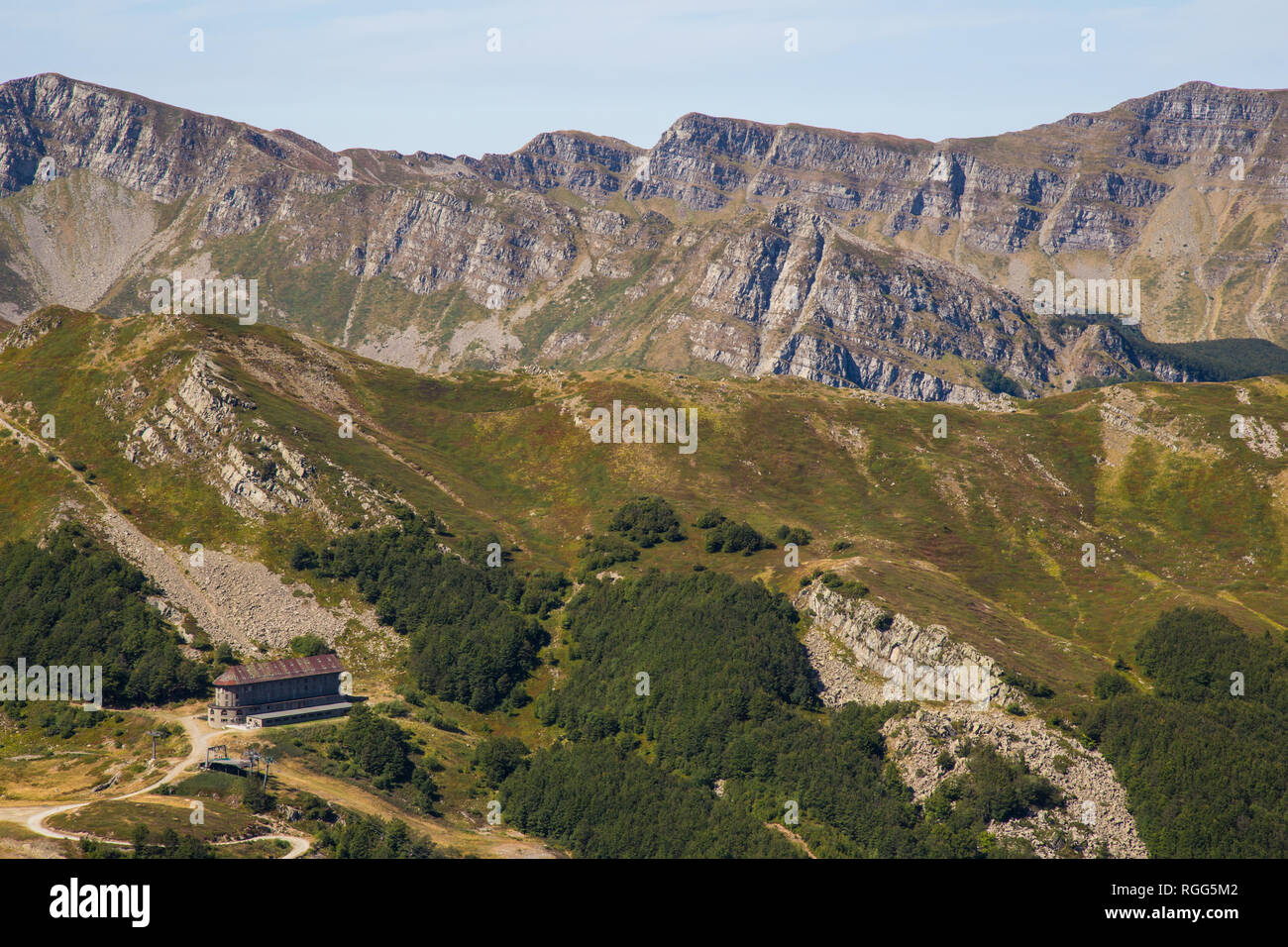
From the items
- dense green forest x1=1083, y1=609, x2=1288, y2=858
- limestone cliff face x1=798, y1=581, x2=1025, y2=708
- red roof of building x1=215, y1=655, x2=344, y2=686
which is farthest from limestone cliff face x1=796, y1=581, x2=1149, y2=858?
red roof of building x1=215, y1=655, x2=344, y2=686

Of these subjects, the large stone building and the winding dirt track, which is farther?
the large stone building

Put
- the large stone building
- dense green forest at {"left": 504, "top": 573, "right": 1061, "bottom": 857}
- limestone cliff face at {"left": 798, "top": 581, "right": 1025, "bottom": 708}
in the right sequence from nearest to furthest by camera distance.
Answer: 1. dense green forest at {"left": 504, "top": 573, "right": 1061, "bottom": 857}
2. the large stone building
3. limestone cliff face at {"left": 798, "top": 581, "right": 1025, "bottom": 708}

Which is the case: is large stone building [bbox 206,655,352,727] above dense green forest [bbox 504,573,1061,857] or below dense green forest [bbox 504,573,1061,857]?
above

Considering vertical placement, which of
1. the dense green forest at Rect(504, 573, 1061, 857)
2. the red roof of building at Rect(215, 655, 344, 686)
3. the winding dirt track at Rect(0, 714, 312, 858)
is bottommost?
the dense green forest at Rect(504, 573, 1061, 857)

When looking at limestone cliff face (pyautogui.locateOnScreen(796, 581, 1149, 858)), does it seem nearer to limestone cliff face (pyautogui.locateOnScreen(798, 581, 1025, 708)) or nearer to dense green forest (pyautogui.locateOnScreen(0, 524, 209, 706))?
limestone cliff face (pyautogui.locateOnScreen(798, 581, 1025, 708))

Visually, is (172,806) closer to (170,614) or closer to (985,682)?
(170,614)

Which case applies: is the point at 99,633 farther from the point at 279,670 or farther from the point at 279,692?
the point at 279,692
